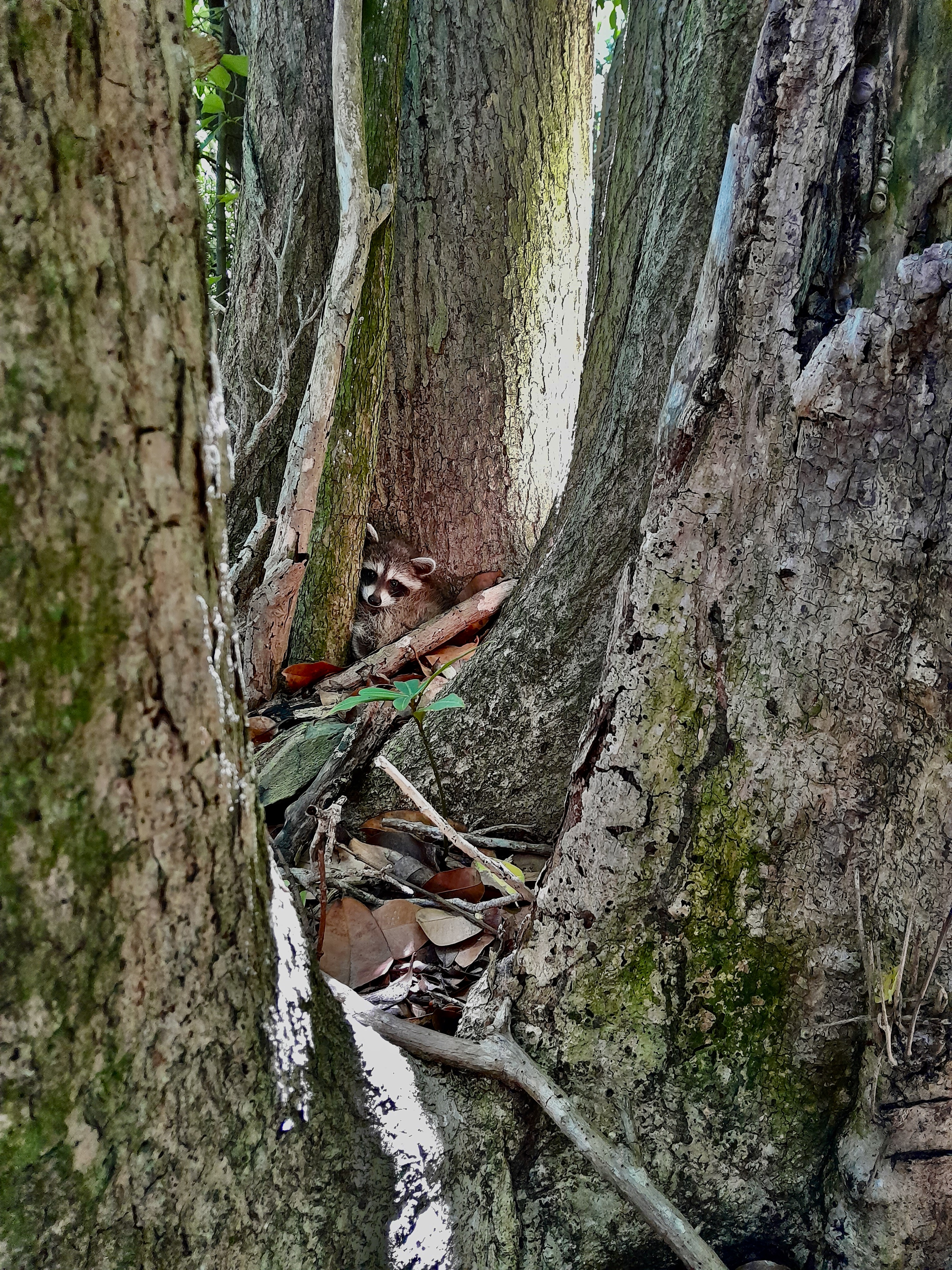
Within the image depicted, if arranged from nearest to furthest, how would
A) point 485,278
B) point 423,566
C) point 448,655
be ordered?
1. point 448,655
2. point 485,278
3. point 423,566

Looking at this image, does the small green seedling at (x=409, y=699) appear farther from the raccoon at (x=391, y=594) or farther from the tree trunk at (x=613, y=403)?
the raccoon at (x=391, y=594)

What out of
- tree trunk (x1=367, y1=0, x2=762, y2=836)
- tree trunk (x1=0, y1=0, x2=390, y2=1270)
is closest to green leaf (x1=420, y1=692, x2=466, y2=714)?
tree trunk (x1=367, y1=0, x2=762, y2=836)

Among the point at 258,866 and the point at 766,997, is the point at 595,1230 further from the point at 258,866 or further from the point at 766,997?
the point at 258,866

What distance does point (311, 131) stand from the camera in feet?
10.7

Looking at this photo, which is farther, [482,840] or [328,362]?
[328,362]

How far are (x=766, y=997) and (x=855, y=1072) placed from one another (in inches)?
7.3

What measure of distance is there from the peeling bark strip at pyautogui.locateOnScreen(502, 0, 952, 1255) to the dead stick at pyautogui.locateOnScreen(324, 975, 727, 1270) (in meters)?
0.09

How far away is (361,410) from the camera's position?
322 cm

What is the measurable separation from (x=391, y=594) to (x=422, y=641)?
318mm

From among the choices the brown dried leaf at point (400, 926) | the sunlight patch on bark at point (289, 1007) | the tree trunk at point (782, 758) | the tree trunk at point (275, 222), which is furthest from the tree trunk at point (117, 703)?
the tree trunk at point (275, 222)

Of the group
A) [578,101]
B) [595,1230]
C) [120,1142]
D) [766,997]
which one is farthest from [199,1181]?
[578,101]

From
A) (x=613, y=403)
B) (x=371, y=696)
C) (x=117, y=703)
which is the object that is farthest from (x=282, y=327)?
(x=117, y=703)

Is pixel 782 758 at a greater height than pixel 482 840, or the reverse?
pixel 782 758

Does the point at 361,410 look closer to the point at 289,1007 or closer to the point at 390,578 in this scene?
the point at 390,578
